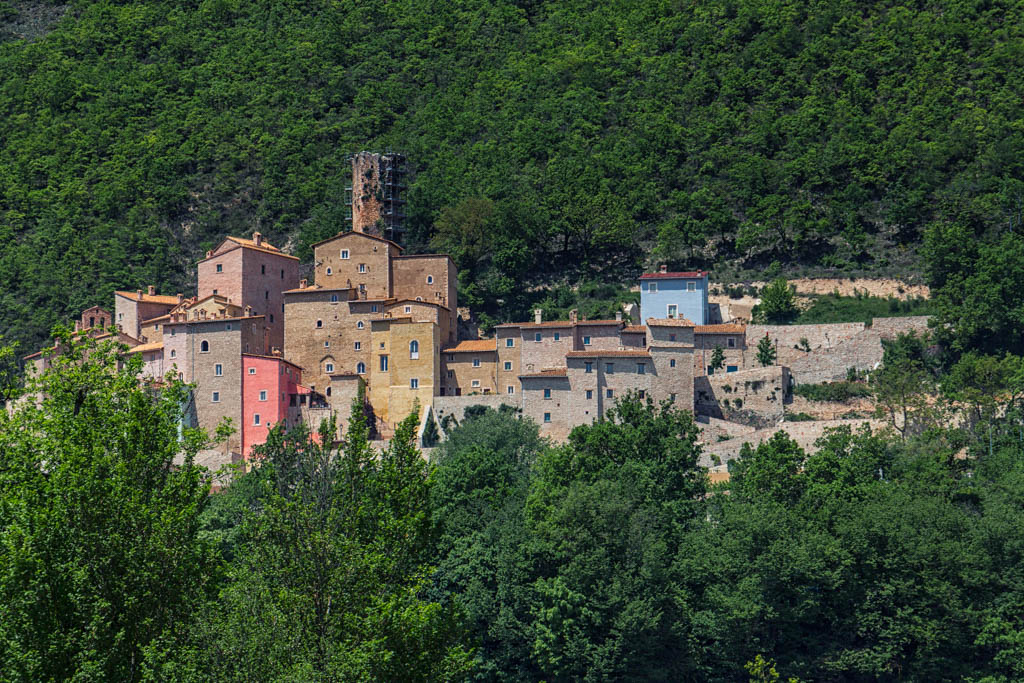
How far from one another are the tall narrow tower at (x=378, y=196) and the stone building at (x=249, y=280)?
901cm

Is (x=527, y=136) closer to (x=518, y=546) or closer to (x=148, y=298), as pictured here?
(x=148, y=298)

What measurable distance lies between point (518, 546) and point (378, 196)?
129 ft

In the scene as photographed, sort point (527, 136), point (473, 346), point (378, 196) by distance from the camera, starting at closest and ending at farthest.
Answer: point (473, 346) → point (378, 196) → point (527, 136)

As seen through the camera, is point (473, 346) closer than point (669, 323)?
No

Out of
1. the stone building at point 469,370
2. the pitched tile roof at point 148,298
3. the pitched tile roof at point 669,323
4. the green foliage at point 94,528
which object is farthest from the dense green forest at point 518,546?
the pitched tile roof at point 148,298

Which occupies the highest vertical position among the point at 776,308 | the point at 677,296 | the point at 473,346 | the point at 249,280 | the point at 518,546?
the point at 249,280

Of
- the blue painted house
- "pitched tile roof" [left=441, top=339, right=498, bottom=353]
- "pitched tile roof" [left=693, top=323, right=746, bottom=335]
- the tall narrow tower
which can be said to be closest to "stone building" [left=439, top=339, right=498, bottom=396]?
"pitched tile roof" [left=441, top=339, right=498, bottom=353]

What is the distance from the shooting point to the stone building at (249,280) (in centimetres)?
7412

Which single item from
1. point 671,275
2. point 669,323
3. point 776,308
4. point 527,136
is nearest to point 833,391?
point 776,308

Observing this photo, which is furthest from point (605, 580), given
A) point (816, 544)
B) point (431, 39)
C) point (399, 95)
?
point (431, 39)

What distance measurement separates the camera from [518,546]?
164 feet

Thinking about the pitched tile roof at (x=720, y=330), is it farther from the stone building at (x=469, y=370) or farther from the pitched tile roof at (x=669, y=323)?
the stone building at (x=469, y=370)

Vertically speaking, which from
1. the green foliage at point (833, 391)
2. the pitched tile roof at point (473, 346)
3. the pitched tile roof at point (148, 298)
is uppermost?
the pitched tile roof at point (148, 298)

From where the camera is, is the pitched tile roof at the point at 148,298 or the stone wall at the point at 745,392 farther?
the pitched tile roof at the point at 148,298
